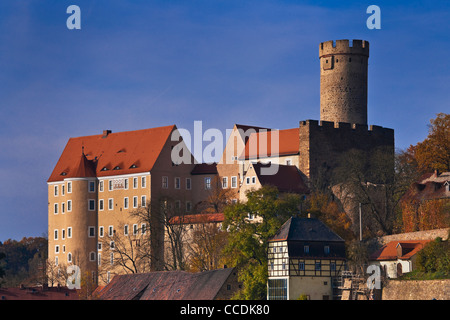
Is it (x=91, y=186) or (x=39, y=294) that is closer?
(x=39, y=294)

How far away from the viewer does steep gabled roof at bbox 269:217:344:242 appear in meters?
78.6

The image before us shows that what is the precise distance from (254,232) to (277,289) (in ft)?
15.4

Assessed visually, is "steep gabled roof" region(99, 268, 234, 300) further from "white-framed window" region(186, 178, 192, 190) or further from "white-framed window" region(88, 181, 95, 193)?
"white-framed window" region(88, 181, 95, 193)

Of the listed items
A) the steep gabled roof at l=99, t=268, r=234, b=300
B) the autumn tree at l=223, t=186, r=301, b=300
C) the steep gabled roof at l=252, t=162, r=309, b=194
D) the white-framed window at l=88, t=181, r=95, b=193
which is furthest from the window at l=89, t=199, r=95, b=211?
the autumn tree at l=223, t=186, r=301, b=300

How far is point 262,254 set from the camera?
7981 centimetres

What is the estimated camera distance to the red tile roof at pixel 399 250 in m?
76.2

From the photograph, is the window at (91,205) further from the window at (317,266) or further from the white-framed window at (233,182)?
the window at (317,266)

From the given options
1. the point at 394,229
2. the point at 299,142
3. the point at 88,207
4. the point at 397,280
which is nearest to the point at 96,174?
the point at 88,207

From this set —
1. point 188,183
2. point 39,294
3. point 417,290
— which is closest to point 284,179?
point 188,183

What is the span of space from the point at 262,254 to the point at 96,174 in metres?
30.4

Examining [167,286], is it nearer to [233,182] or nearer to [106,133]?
[233,182]

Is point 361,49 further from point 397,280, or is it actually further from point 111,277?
point 397,280

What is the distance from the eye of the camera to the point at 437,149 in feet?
306

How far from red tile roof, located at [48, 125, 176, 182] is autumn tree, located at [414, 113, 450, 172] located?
2159 cm
